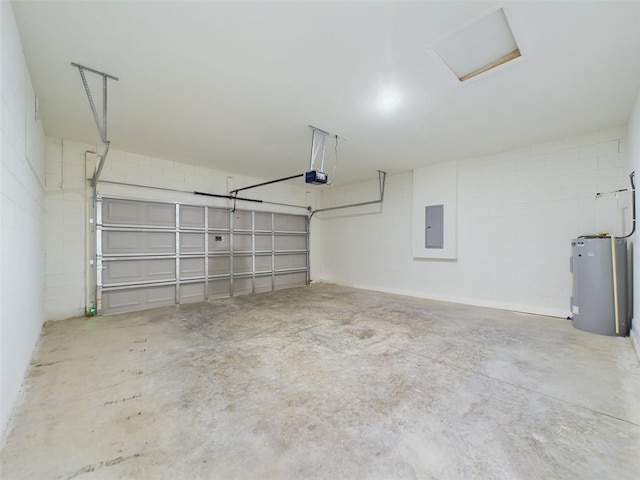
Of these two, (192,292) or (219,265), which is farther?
(219,265)

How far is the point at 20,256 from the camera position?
2.25 m

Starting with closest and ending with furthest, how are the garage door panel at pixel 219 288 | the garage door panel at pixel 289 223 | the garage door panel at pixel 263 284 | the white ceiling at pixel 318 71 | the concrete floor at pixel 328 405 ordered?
the concrete floor at pixel 328 405 → the white ceiling at pixel 318 71 → the garage door panel at pixel 219 288 → the garage door panel at pixel 263 284 → the garage door panel at pixel 289 223

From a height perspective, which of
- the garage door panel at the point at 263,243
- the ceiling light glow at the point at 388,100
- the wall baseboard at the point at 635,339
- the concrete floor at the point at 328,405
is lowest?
the concrete floor at the point at 328,405

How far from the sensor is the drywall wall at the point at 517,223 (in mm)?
4047

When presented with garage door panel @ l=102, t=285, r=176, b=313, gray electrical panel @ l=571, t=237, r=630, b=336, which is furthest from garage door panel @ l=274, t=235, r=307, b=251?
gray electrical panel @ l=571, t=237, r=630, b=336

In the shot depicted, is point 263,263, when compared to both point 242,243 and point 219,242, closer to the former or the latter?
point 242,243

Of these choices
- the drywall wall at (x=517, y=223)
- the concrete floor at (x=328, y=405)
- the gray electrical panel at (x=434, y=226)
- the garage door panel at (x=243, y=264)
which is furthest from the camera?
the garage door panel at (x=243, y=264)

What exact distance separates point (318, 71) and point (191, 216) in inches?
165

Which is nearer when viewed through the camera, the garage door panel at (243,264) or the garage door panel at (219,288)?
the garage door panel at (219,288)

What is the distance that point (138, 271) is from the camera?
4.90m

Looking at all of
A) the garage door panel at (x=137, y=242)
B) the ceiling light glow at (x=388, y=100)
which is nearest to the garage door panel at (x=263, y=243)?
the garage door panel at (x=137, y=242)

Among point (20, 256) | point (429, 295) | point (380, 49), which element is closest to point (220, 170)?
point (20, 256)

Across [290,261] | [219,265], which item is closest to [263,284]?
[290,261]

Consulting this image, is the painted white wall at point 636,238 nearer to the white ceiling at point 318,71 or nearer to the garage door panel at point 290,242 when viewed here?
the white ceiling at point 318,71
